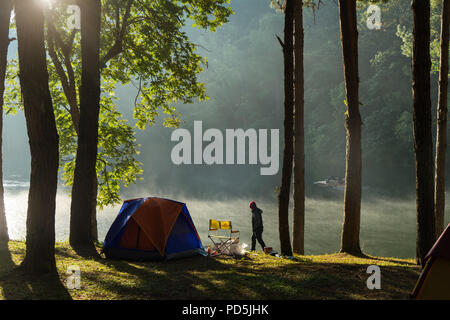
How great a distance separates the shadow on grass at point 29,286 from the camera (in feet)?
15.5

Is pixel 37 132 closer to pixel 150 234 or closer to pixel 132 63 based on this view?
pixel 150 234

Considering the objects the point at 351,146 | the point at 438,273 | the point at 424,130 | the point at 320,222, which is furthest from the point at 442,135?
the point at 320,222

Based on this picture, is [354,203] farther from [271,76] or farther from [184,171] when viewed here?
[271,76]

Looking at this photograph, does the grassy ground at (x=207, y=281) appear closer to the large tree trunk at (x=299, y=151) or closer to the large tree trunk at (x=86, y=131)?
the large tree trunk at (x=86, y=131)

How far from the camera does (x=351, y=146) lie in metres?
9.10

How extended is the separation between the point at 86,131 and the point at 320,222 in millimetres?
18483

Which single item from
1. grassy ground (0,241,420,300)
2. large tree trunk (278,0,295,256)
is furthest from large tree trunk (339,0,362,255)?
grassy ground (0,241,420,300)

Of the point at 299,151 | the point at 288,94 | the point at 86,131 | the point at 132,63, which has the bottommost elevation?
the point at 299,151

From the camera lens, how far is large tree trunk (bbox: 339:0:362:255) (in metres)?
9.11

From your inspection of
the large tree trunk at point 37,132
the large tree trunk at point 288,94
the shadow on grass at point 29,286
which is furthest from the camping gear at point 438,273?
the large tree trunk at point 37,132

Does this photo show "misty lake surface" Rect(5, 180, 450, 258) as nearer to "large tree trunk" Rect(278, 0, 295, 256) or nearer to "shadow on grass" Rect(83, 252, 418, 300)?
"large tree trunk" Rect(278, 0, 295, 256)
